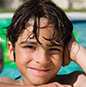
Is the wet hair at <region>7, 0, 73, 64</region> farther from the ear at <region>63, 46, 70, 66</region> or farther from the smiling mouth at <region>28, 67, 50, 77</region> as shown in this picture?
the smiling mouth at <region>28, 67, 50, 77</region>

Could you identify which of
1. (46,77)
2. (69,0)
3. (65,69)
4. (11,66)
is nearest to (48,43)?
(46,77)

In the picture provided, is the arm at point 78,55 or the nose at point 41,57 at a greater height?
the nose at point 41,57

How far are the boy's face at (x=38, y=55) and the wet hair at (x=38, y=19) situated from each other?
0.03 metres

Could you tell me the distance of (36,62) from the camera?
202 centimetres

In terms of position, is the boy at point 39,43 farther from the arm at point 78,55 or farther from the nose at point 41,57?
the arm at point 78,55

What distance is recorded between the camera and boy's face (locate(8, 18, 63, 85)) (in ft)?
6.64

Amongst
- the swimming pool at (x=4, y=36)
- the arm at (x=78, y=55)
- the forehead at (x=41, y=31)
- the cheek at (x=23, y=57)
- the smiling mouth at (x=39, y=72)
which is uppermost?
the forehead at (x=41, y=31)

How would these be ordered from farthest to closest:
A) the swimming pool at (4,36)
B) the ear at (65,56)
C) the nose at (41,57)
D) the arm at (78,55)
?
the swimming pool at (4,36) → the arm at (78,55) → the ear at (65,56) → the nose at (41,57)

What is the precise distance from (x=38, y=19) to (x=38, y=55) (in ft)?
0.72

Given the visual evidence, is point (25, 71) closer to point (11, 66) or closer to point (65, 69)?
point (65, 69)

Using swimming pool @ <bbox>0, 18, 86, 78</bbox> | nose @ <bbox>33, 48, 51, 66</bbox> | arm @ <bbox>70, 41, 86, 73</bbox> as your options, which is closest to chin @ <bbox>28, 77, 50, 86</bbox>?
nose @ <bbox>33, 48, 51, 66</bbox>

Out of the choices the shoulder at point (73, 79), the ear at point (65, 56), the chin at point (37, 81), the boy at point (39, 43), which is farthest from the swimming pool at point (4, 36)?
the chin at point (37, 81)

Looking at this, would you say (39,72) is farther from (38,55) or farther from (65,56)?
(65,56)

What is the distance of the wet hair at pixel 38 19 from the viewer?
210 centimetres
